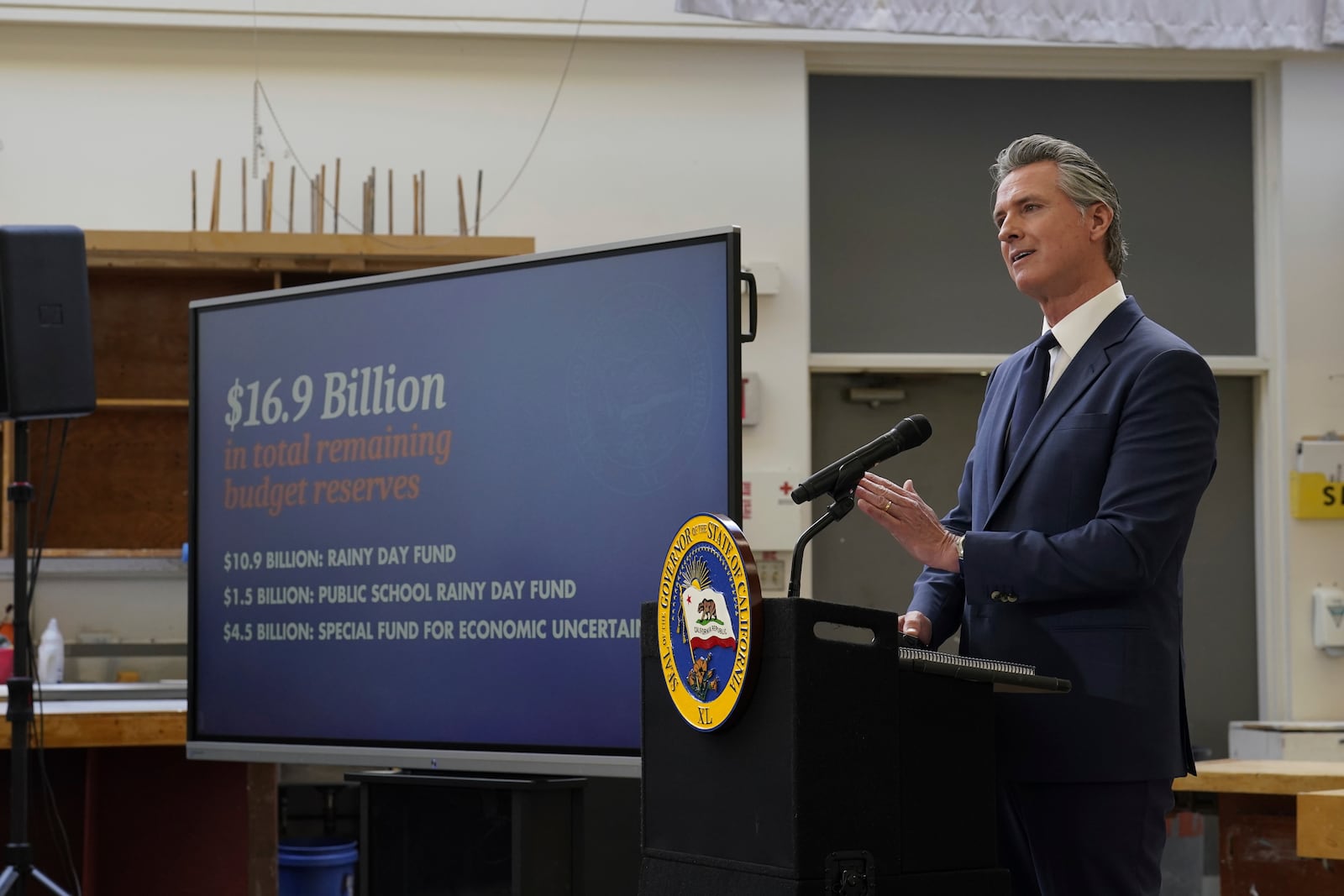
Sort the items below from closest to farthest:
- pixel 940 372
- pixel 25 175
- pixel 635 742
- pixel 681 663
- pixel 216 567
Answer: pixel 681 663 < pixel 635 742 < pixel 216 567 < pixel 25 175 < pixel 940 372

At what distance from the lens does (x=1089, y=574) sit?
5.51 ft

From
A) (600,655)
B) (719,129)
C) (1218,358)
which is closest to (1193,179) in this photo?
(1218,358)

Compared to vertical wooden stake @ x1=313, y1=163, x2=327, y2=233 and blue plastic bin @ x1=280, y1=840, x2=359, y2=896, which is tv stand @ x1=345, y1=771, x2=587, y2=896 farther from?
vertical wooden stake @ x1=313, y1=163, x2=327, y2=233

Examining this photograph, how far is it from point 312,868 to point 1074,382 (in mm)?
3128

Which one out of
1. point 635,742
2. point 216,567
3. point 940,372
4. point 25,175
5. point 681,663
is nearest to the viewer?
point 681,663

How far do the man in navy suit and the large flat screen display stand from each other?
474 mm

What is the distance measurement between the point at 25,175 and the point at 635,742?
3.62 meters

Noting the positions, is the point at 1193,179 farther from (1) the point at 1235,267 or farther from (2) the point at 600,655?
(2) the point at 600,655

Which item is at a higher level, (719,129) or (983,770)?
(719,129)

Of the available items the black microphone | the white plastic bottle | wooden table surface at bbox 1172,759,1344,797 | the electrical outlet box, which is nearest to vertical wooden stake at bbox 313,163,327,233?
the white plastic bottle

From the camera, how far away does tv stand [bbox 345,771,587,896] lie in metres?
2.32

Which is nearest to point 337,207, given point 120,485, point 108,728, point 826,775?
point 120,485

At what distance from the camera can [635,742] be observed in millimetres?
2318

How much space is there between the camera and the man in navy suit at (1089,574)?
1.69 m
